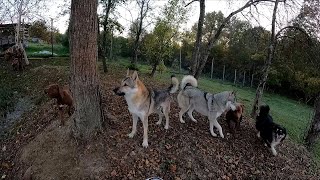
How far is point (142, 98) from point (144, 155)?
1.46 meters

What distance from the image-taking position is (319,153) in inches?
568

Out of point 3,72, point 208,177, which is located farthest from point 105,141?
point 3,72

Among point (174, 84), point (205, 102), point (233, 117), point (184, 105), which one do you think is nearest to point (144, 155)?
point (174, 84)

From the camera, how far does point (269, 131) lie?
909 cm

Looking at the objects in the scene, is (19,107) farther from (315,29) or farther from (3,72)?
(315,29)

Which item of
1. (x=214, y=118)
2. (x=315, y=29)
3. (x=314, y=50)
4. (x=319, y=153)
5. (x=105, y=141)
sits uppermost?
(x=315, y=29)

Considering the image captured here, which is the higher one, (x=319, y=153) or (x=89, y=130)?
(x=89, y=130)

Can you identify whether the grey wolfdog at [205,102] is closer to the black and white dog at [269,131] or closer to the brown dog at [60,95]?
the black and white dog at [269,131]

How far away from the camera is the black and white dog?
8961mm

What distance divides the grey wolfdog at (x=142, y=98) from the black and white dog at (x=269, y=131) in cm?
294

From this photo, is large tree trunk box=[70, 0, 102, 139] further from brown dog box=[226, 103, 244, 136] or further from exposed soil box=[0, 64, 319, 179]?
brown dog box=[226, 103, 244, 136]

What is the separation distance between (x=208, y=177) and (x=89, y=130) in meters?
3.31

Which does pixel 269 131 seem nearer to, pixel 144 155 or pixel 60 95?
pixel 144 155

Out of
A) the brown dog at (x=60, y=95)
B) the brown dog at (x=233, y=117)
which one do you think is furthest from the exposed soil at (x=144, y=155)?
the brown dog at (x=60, y=95)
